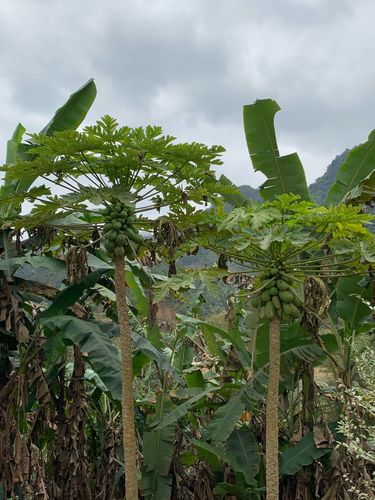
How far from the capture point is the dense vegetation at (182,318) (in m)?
3.86

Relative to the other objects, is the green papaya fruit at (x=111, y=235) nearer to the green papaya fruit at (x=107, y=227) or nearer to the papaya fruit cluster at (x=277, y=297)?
the green papaya fruit at (x=107, y=227)

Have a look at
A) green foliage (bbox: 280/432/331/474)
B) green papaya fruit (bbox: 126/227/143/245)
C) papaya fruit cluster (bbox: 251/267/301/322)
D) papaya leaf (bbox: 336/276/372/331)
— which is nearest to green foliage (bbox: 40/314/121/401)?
green papaya fruit (bbox: 126/227/143/245)

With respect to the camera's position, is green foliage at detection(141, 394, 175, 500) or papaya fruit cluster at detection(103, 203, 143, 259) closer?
papaya fruit cluster at detection(103, 203, 143, 259)

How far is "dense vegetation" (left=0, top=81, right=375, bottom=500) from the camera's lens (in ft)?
12.7

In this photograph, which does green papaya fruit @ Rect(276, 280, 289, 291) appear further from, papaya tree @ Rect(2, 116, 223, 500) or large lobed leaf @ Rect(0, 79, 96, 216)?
large lobed leaf @ Rect(0, 79, 96, 216)

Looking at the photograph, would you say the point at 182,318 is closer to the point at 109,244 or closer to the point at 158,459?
the point at 158,459

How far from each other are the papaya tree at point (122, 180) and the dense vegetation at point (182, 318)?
2 centimetres

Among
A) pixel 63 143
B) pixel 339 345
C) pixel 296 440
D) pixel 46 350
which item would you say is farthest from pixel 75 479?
pixel 63 143

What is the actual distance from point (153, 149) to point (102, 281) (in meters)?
2.65

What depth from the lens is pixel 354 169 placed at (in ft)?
19.1

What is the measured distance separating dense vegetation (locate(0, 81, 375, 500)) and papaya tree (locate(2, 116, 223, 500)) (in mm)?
15

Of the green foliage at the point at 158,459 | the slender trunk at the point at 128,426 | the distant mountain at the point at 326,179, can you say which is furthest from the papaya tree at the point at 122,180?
the distant mountain at the point at 326,179

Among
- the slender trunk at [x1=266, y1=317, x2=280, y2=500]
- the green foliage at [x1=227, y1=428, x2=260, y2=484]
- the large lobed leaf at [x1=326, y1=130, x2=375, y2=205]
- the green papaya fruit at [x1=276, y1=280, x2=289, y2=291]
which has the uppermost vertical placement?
the large lobed leaf at [x1=326, y1=130, x2=375, y2=205]

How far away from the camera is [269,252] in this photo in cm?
405
